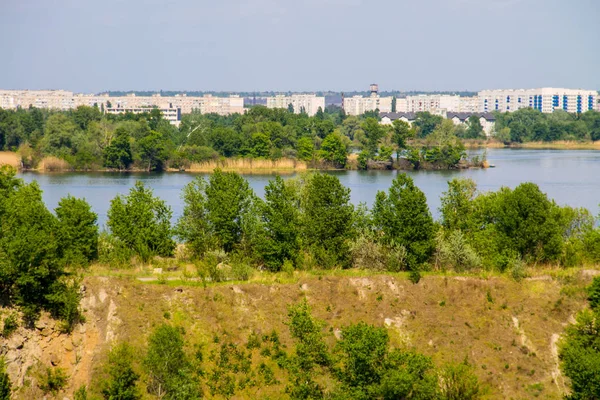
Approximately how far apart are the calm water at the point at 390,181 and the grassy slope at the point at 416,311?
57.6ft

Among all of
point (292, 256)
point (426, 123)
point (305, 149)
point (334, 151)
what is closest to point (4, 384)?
point (292, 256)

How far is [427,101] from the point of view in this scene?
184 metres

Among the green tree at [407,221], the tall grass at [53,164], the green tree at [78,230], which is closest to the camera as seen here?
the green tree at [78,230]

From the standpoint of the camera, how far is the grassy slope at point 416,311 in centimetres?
2112

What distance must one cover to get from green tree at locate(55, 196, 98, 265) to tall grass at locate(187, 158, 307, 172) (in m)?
41.0

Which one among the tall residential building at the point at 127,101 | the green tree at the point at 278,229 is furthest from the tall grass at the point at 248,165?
the tall residential building at the point at 127,101

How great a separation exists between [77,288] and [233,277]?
452 centimetres

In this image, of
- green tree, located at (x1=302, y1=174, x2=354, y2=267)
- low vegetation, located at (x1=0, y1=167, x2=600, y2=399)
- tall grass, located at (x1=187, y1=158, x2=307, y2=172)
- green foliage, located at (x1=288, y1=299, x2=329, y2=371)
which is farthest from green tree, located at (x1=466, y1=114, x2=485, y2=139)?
green foliage, located at (x1=288, y1=299, x2=329, y2=371)

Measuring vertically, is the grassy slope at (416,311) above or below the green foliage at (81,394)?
above

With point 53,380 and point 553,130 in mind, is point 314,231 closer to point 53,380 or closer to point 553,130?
point 53,380

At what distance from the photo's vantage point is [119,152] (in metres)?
66.2

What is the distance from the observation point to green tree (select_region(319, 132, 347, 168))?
6938 centimetres

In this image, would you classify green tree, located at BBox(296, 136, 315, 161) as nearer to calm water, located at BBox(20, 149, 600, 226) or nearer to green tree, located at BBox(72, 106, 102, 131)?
calm water, located at BBox(20, 149, 600, 226)

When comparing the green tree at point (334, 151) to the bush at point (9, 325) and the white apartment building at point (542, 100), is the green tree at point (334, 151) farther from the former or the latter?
the white apartment building at point (542, 100)
